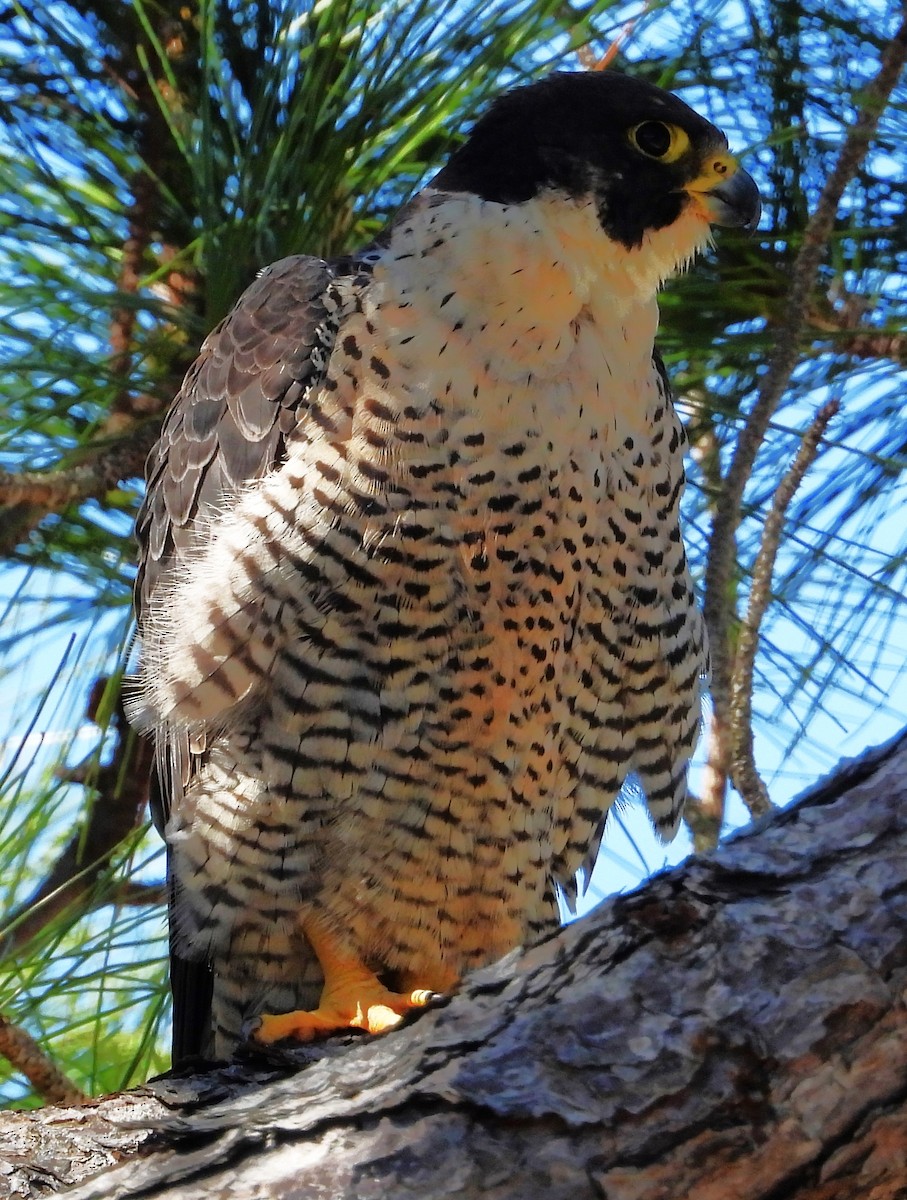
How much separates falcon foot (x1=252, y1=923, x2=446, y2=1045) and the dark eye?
158cm

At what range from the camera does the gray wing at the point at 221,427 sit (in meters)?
2.61

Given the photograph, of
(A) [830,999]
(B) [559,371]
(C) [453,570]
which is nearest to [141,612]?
(C) [453,570]

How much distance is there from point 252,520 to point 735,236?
1532mm

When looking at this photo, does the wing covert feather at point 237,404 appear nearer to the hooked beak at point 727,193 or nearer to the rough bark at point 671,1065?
the hooked beak at point 727,193

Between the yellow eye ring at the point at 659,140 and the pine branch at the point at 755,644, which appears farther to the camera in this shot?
the yellow eye ring at the point at 659,140

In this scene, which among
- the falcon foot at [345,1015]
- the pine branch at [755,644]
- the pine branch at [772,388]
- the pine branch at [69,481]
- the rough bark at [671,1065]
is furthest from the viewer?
the pine branch at [69,481]

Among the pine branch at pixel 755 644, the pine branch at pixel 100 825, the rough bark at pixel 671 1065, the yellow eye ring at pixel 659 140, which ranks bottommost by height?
the rough bark at pixel 671 1065

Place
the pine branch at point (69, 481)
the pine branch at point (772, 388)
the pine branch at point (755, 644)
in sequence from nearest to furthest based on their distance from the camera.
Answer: the pine branch at point (755, 644)
the pine branch at point (772, 388)
the pine branch at point (69, 481)

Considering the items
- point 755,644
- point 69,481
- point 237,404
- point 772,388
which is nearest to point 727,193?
point 772,388

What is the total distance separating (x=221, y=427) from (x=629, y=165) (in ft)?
3.00

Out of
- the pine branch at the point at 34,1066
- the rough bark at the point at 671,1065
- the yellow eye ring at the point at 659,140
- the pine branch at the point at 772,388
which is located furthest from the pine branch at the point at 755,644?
the pine branch at the point at 34,1066

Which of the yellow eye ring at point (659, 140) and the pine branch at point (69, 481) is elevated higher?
the pine branch at point (69, 481)

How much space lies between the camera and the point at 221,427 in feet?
8.91

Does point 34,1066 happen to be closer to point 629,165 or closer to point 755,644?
point 755,644
